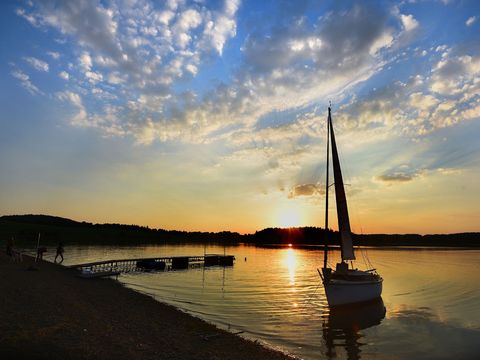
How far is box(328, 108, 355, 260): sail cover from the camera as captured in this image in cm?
3200

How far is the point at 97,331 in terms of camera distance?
1439cm

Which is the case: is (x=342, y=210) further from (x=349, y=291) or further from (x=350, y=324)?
(x=350, y=324)

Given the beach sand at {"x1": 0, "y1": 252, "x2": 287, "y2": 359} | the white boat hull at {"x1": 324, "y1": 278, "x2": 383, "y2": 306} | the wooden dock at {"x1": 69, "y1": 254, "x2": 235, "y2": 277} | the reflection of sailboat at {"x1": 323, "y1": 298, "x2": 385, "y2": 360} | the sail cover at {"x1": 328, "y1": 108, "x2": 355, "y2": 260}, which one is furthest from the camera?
the wooden dock at {"x1": 69, "y1": 254, "x2": 235, "y2": 277}

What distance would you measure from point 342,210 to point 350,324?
36.3ft

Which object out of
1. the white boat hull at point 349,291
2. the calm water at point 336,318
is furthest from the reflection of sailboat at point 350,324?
the white boat hull at point 349,291

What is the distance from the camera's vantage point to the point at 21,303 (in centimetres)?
1727

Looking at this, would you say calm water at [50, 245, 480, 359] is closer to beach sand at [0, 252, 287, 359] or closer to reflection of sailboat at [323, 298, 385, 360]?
reflection of sailboat at [323, 298, 385, 360]

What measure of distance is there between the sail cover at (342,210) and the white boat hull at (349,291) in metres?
2.78

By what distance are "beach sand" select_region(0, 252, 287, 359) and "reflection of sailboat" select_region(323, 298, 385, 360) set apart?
16.4ft

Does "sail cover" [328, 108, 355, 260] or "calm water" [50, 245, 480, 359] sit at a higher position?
"sail cover" [328, 108, 355, 260]

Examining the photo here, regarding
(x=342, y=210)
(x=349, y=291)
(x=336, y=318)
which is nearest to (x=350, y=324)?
(x=336, y=318)

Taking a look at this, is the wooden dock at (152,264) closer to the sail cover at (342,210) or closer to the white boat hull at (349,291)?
the white boat hull at (349,291)

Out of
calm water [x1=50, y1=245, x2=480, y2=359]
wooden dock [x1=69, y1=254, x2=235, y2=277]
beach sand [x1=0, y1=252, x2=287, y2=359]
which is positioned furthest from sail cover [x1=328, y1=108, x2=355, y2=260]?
wooden dock [x1=69, y1=254, x2=235, y2=277]

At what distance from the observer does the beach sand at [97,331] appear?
38.4 feet
